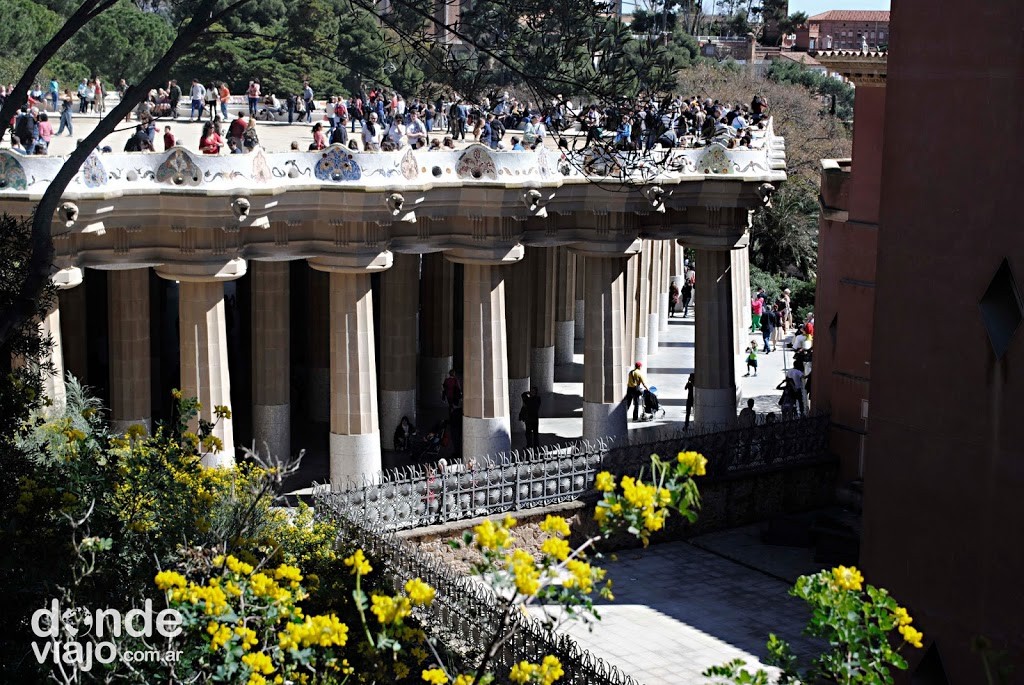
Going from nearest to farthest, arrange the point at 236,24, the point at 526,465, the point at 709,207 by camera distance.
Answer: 1. the point at 526,465
2. the point at 709,207
3. the point at 236,24

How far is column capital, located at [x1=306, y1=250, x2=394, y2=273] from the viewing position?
3003 centimetres

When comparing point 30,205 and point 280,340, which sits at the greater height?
point 30,205

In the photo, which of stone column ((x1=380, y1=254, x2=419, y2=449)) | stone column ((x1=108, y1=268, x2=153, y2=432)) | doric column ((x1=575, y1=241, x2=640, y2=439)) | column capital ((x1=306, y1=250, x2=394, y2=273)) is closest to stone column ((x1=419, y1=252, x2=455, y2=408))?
stone column ((x1=380, y1=254, x2=419, y2=449))

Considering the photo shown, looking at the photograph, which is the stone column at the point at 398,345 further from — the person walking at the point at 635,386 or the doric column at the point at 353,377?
the person walking at the point at 635,386

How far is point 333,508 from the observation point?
989 inches

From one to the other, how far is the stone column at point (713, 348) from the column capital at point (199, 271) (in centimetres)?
1124

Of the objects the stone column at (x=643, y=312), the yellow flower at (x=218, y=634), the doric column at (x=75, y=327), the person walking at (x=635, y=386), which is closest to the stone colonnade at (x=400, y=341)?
the doric column at (x=75, y=327)

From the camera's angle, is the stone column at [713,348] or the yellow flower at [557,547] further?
the stone column at [713,348]

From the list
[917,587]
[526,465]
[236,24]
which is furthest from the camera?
[236,24]

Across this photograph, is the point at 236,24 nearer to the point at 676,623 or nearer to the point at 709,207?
the point at 709,207

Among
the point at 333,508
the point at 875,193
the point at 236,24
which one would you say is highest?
the point at 236,24

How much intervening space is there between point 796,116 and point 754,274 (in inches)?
690

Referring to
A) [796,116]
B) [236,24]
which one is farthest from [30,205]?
[796,116]

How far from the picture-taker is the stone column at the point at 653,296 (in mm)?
48319
